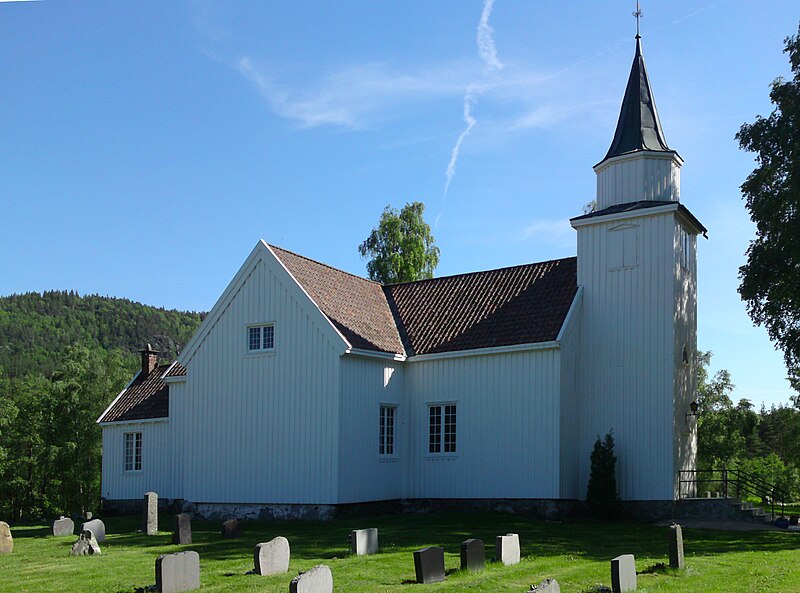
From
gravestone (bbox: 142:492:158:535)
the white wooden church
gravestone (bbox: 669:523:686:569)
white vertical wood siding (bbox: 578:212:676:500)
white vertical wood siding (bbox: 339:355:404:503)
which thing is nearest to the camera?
gravestone (bbox: 669:523:686:569)

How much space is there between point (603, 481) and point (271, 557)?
12.6m

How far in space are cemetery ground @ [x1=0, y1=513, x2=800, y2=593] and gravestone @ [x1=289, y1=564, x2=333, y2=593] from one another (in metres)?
0.81

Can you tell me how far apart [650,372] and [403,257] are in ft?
77.9

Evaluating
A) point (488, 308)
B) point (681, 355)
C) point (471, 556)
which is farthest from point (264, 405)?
point (471, 556)

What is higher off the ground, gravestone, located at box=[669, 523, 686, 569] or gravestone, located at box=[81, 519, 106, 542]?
gravestone, located at box=[669, 523, 686, 569]

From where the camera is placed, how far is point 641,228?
25578 millimetres

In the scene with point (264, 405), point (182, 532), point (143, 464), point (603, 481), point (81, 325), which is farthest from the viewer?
point (81, 325)

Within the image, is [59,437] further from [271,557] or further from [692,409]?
[271,557]

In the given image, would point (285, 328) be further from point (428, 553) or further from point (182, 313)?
point (182, 313)

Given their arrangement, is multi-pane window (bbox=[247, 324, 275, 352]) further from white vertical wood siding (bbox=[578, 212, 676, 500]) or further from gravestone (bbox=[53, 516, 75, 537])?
white vertical wood siding (bbox=[578, 212, 676, 500])

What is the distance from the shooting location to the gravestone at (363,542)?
54.7ft

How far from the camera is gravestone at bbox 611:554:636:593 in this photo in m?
12.8

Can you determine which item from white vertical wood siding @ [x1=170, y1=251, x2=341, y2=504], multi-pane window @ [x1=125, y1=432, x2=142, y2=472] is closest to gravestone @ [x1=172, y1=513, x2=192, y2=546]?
white vertical wood siding @ [x1=170, y1=251, x2=341, y2=504]

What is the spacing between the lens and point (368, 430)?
84.8 ft
